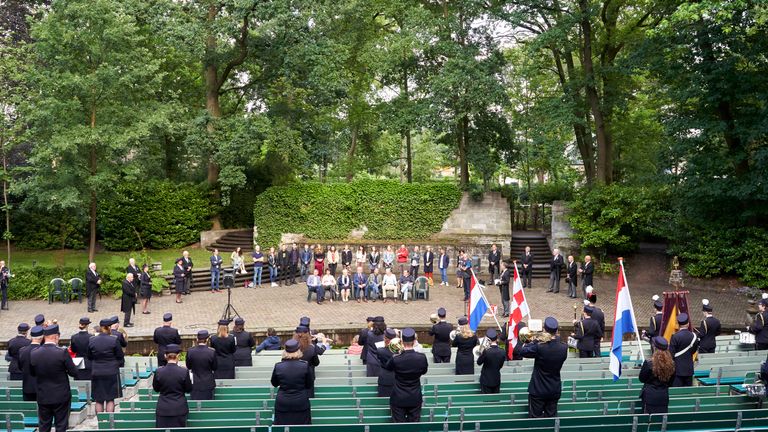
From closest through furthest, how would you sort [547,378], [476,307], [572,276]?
[547,378] → [476,307] → [572,276]

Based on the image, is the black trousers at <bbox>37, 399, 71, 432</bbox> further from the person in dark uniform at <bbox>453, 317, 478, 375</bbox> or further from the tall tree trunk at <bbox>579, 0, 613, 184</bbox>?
the tall tree trunk at <bbox>579, 0, 613, 184</bbox>

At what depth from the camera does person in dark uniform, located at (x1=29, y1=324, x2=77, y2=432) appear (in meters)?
8.22

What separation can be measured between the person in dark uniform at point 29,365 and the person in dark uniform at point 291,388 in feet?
11.3

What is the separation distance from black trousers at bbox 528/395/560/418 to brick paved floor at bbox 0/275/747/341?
9431 millimetres

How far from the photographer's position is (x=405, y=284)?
2128 cm

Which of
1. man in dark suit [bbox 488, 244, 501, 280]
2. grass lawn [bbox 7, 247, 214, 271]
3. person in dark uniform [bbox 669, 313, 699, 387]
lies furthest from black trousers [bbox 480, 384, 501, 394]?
grass lawn [bbox 7, 247, 214, 271]

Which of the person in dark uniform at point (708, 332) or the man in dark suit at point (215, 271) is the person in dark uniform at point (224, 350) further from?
the man in dark suit at point (215, 271)

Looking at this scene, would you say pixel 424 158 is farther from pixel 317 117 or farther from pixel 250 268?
pixel 250 268

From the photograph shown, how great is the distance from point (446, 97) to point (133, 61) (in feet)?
39.4

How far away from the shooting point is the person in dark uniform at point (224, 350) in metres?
9.97

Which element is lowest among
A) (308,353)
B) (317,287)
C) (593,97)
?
(317,287)

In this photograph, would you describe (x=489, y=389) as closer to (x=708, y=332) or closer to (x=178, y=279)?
(x=708, y=332)

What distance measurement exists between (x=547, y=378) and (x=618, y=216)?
1862 centimetres

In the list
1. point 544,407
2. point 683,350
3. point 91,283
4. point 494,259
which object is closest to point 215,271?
point 91,283
